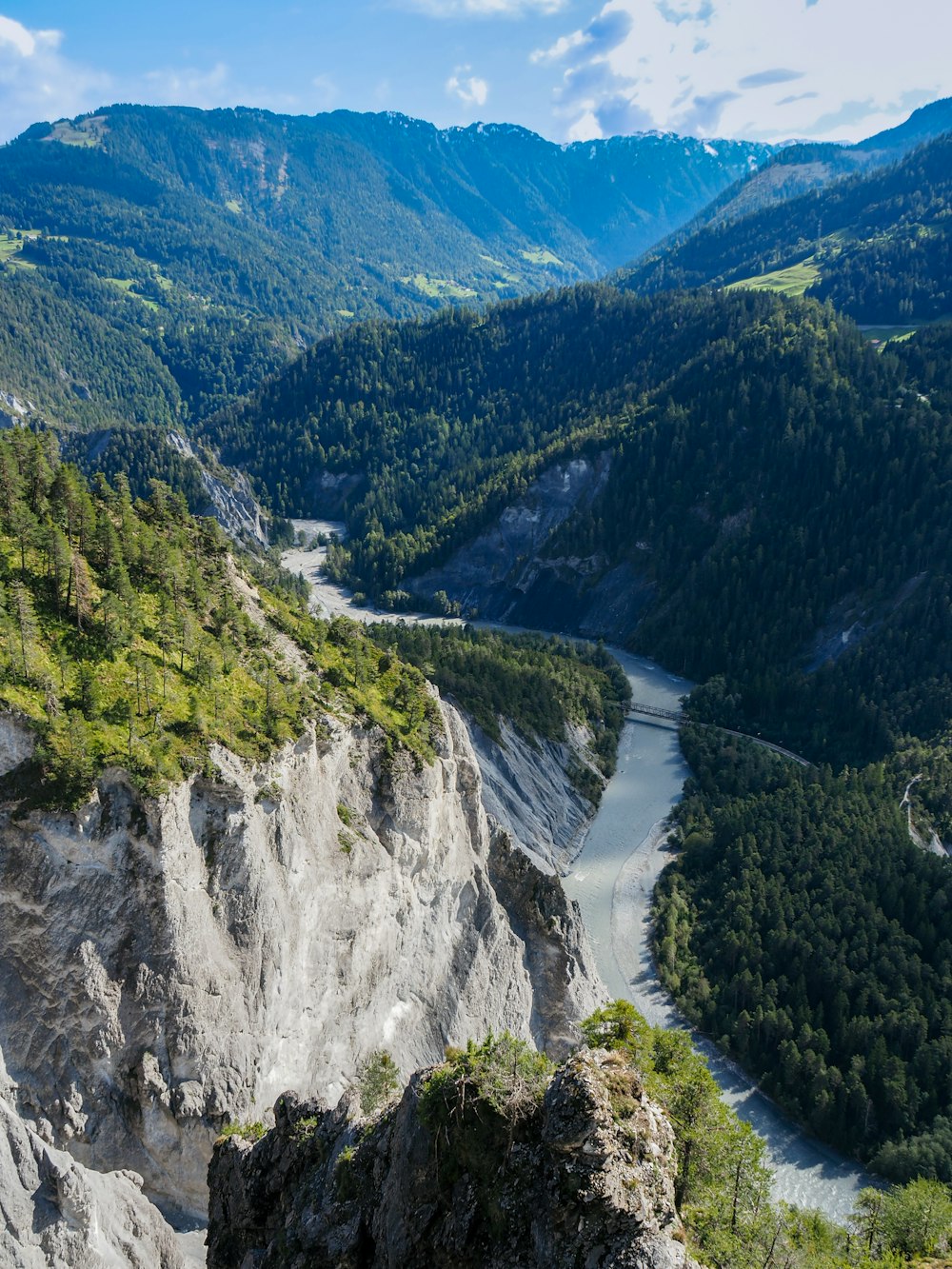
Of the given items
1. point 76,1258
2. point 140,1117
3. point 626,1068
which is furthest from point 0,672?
point 626,1068

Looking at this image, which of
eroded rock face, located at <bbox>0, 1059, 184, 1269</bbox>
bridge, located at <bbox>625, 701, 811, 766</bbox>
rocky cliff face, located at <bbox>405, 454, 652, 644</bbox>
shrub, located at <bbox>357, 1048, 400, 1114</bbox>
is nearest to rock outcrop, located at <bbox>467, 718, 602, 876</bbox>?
bridge, located at <bbox>625, 701, 811, 766</bbox>

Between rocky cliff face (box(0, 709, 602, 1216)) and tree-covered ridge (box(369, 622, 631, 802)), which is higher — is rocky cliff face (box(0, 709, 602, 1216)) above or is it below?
above

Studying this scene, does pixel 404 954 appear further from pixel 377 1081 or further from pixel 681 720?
pixel 681 720

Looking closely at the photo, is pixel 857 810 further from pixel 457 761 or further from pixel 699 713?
pixel 457 761

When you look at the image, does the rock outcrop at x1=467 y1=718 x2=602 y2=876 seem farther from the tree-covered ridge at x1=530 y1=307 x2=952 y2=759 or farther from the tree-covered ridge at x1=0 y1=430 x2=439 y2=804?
the tree-covered ridge at x1=530 y1=307 x2=952 y2=759

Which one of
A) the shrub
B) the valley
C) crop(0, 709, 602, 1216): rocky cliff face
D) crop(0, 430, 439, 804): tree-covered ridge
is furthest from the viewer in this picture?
crop(0, 430, 439, 804): tree-covered ridge

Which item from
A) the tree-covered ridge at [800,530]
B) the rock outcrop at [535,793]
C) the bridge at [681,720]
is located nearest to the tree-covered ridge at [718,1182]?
the rock outcrop at [535,793]
